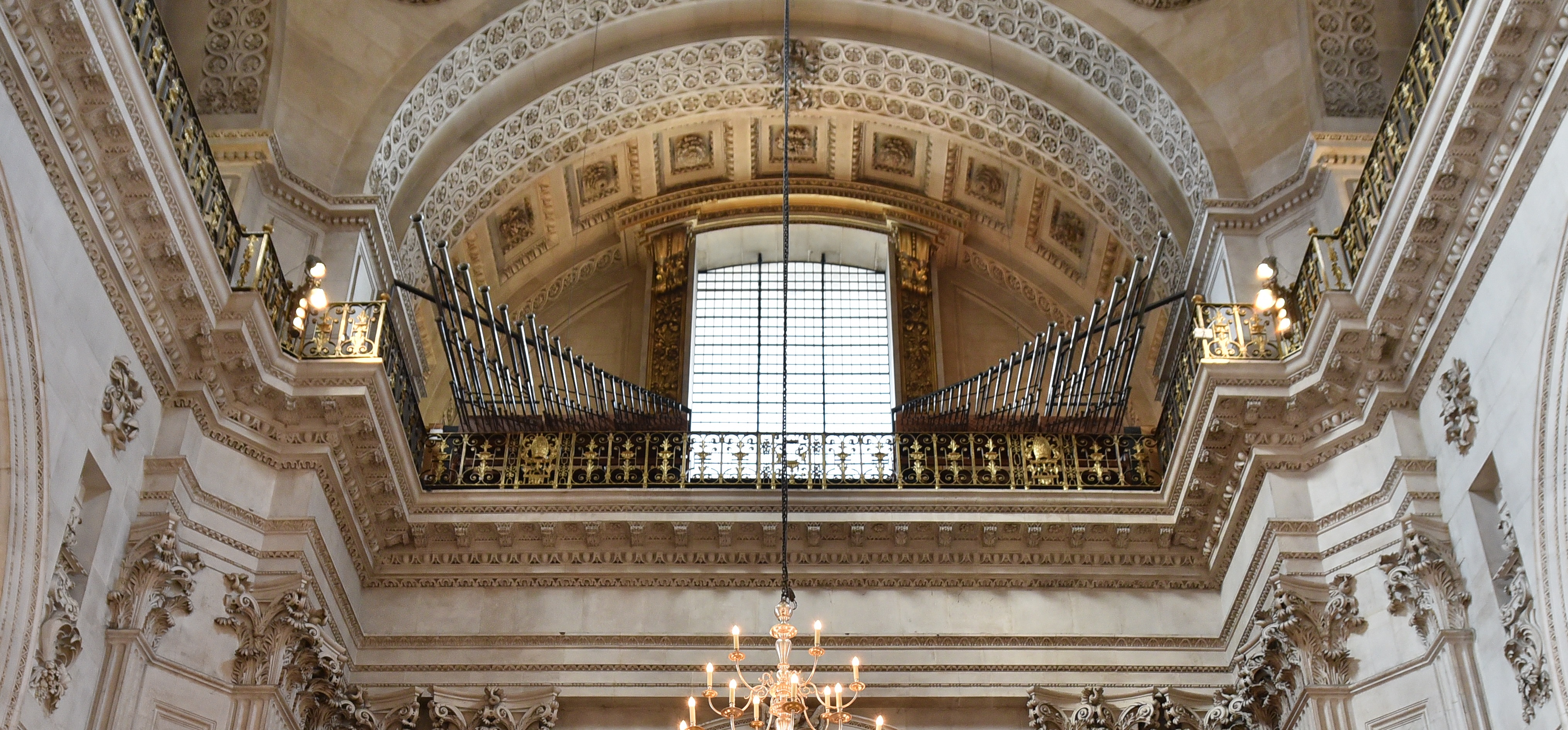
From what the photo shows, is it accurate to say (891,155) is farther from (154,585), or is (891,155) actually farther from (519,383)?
(154,585)

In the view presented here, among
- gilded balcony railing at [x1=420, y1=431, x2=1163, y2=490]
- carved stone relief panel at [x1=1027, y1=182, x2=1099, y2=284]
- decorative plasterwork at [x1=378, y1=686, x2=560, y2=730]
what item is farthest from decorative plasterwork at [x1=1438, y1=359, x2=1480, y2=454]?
carved stone relief panel at [x1=1027, y1=182, x2=1099, y2=284]

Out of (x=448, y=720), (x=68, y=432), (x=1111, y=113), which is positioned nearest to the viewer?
(x=68, y=432)

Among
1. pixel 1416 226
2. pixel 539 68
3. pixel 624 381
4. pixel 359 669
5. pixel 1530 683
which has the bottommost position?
pixel 1530 683

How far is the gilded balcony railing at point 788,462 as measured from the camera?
42.0 ft

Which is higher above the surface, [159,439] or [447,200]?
[447,200]

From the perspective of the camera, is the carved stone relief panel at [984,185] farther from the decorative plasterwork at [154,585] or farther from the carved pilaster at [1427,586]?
the decorative plasterwork at [154,585]

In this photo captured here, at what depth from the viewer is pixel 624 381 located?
14367 mm

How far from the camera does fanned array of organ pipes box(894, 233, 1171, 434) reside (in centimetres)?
1360

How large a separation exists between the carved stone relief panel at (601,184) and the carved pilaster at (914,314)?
2.88 meters

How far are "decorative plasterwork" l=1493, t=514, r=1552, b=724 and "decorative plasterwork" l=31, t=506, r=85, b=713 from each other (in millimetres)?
7454

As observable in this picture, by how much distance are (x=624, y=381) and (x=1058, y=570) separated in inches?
172

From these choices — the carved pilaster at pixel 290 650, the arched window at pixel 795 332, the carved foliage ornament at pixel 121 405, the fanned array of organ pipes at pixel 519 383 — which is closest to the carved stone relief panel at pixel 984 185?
the arched window at pixel 795 332

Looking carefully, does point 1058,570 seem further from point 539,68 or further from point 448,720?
point 539,68

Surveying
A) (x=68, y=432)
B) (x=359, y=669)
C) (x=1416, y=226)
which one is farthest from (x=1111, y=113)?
(x=68, y=432)
